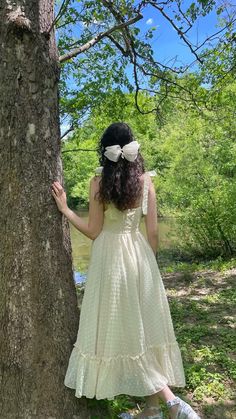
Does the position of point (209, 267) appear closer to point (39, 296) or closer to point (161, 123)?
point (161, 123)

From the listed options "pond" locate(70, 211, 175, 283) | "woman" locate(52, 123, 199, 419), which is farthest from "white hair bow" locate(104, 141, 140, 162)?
"pond" locate(70, 211, 175, 283)

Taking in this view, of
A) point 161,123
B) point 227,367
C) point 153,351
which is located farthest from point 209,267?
point 153,351

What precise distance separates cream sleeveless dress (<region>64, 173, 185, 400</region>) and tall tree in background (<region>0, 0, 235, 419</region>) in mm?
146

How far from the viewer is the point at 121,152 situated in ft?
7.89

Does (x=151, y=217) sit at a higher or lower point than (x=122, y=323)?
higher

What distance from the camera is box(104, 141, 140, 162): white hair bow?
94.1 inches

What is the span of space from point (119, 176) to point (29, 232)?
1.99 ft

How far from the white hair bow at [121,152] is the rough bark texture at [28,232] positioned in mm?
332

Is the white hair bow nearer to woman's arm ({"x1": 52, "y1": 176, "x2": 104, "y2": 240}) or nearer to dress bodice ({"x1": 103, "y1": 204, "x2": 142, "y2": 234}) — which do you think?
woman's arm ({"x1": 52, "y1": 176, "x2": 104, "y2": 240})

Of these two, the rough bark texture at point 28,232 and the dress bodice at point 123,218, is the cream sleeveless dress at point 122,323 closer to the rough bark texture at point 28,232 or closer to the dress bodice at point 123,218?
the dress bodice at point 123,218

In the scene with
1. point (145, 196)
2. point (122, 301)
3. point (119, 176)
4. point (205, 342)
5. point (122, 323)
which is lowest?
point (205, 342)

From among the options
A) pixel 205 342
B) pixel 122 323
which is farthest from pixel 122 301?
pixel 205 342

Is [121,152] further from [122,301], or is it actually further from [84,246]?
[84,246]

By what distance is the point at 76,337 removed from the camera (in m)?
2.42
